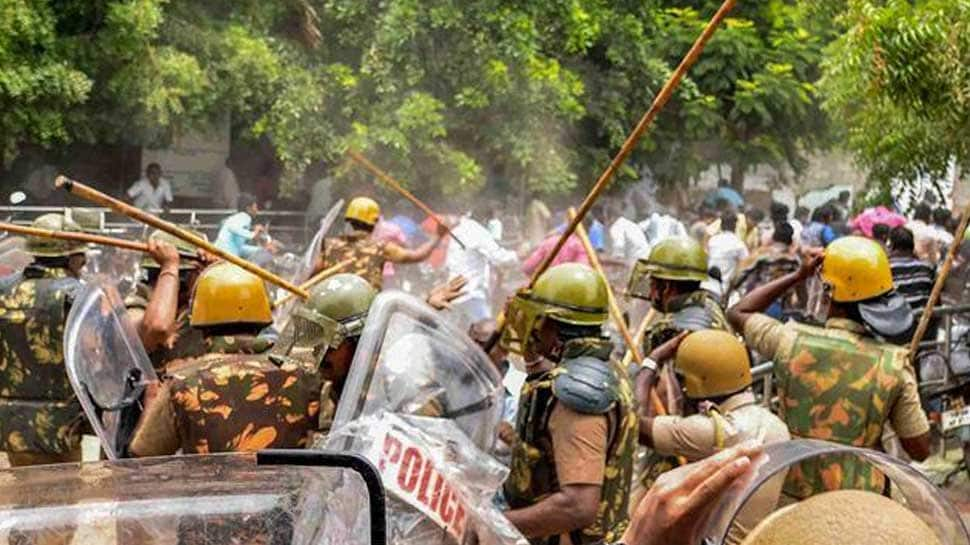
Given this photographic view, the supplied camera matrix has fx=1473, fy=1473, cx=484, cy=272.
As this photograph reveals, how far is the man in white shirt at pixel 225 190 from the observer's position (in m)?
18.2

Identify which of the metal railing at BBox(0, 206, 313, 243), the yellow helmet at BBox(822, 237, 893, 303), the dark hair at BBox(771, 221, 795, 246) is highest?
the yellow helmet at BBox(822, 237, 893, 303)

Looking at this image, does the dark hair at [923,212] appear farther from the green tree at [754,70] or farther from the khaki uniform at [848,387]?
the khaki uniform at [848,387]

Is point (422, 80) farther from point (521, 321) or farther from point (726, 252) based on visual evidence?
point (521, 321)

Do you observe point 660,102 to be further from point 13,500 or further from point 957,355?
point 957,355

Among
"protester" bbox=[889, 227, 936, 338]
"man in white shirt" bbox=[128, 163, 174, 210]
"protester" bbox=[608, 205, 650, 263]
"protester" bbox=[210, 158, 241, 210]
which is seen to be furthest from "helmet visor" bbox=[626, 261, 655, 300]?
"protester" bbox=[210, 158, 241, 210]

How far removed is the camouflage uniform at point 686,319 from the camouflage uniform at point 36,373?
2.35 metres

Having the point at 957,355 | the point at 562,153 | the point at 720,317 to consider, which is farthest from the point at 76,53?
the point at 720,317

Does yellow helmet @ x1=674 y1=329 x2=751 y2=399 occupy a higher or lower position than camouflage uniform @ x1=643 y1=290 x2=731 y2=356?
higher

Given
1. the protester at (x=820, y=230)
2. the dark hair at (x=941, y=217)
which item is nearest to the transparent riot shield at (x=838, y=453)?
the protester at (x=820, y=230)

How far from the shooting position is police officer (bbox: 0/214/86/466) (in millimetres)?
5930

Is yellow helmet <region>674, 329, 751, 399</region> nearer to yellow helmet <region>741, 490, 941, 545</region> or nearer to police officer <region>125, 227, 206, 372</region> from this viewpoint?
police officer <region>125, 227, 206, 372</region>

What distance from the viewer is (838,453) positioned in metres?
2.02

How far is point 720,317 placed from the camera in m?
6.16

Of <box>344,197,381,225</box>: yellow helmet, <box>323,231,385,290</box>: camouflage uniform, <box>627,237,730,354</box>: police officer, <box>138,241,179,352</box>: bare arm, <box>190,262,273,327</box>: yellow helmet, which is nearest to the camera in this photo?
<box>190,262,273,327</box>: yellow helmet
